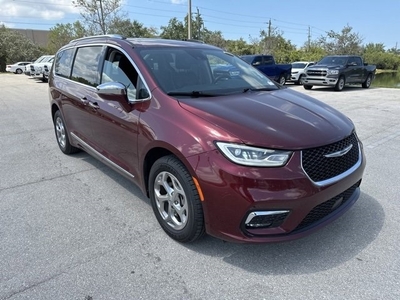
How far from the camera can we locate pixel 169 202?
286cm

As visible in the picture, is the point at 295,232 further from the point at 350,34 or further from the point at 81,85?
the point at 350,34

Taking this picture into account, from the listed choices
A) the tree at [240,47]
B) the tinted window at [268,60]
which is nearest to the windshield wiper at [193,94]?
the tinted window at [268,60]

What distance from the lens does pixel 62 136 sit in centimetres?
543

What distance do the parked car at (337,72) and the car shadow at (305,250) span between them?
1414 cm

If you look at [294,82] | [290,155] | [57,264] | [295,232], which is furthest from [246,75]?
[294,82]

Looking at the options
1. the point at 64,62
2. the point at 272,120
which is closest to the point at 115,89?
the point at 272,120

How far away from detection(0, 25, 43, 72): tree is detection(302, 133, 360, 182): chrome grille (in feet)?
174

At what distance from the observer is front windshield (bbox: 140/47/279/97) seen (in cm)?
313

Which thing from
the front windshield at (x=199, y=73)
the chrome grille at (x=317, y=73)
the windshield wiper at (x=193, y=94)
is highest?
the front windshield at (x=199, y=73)

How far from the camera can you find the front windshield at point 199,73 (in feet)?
10.3

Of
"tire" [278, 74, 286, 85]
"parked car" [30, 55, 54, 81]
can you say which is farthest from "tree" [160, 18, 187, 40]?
"tire" [278, 74, 286, 85]

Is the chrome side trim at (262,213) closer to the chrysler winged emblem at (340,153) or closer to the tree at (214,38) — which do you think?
the chrysler winged emblem at (340,153)

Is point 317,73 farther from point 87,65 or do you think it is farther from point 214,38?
point 214,38

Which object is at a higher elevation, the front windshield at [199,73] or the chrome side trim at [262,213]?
the front windshield at [199,73]
